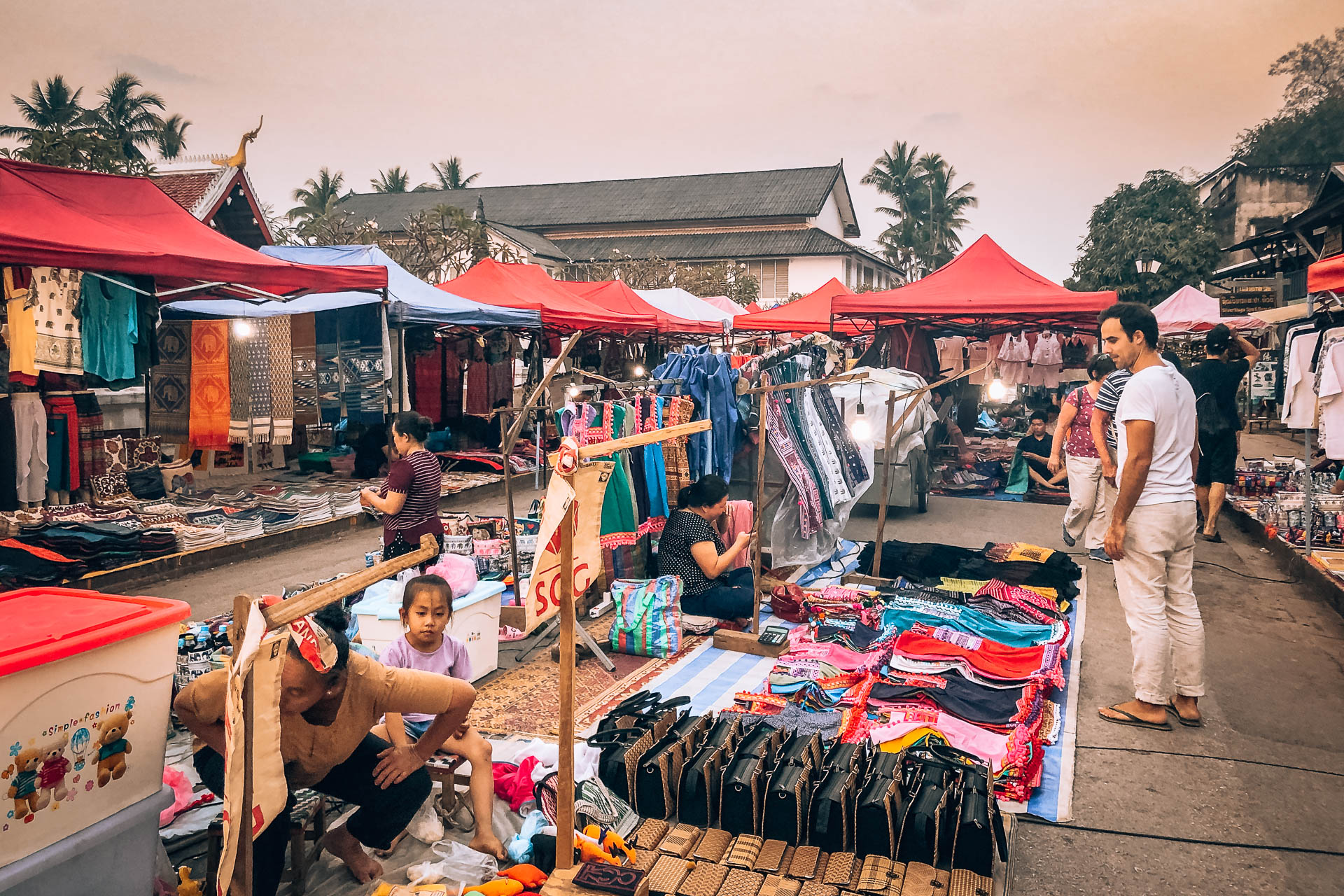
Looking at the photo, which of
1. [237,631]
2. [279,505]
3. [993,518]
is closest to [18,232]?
[279,505]

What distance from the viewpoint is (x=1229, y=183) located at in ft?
102

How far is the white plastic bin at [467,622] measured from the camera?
15.3 feet

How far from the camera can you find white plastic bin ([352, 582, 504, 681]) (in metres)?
4.67

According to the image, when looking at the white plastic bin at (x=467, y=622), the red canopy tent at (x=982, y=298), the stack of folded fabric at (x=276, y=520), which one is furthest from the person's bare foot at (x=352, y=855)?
the red canopy tent at (x=982, y=298)

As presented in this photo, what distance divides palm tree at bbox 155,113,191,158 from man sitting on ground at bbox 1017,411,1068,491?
123ft

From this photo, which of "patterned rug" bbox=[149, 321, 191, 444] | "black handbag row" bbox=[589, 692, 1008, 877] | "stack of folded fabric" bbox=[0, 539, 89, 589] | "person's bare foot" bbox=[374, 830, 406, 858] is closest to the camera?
"black handbag row" bbox=[589, 692, 1008, 877]

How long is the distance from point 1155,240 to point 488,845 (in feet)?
91.9

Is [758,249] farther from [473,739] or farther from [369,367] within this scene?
[473,739]

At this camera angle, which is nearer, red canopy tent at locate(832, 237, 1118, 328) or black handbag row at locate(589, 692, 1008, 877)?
black handbag row at locate(589, 692, 1008, 877)

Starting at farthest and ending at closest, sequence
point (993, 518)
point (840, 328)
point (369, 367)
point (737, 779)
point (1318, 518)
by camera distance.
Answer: point (840, 328) → point (369, 367) → point (993, 518) → point (1318, 518) → point (737, 779)

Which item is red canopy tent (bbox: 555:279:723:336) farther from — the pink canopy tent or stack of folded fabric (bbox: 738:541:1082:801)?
stack of folded fabric (bbox: 738:541:1082:801)

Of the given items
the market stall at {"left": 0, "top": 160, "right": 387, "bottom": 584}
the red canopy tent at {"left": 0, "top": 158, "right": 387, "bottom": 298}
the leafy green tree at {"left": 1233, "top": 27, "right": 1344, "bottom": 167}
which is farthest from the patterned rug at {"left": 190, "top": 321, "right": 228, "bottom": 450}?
the leafy green tree at {"left": 1233, "top": 27, "right": 1344, "bottom": 167}

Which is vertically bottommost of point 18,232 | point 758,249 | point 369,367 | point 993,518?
point 993,518

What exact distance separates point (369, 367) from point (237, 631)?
30.1 ft
